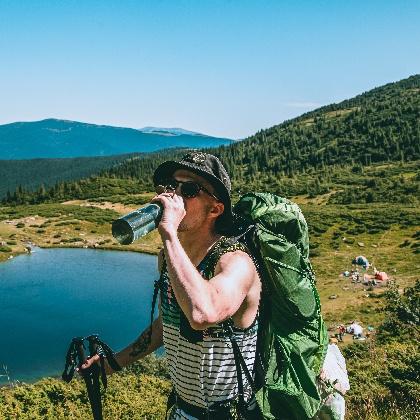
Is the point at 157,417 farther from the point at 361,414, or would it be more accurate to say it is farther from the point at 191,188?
the point at 191,188

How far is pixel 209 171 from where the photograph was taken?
279 centimetres

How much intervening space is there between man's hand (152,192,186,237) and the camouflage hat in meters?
0.29

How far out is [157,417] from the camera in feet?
26.5

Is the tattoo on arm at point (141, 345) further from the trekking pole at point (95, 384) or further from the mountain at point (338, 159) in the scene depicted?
the mountain at point (338, 159)

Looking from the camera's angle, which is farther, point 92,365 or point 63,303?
point 63,303

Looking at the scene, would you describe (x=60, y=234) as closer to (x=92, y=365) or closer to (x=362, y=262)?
(x=362, y=262)

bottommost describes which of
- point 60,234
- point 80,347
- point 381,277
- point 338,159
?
point 60,234

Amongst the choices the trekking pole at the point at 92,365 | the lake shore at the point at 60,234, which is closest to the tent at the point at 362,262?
the lake shore at the point at 60,234

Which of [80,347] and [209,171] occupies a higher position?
[209,171]

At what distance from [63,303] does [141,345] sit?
112ft

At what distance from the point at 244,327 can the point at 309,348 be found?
0.45 metres

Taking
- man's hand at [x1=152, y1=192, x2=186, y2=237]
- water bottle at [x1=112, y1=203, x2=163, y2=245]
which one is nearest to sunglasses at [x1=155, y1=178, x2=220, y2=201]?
man's hand at [x1=152, y1=192, x2=186, y2=237]

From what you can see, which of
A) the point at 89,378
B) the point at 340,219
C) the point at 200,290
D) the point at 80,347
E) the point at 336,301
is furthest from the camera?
the point at 340,219

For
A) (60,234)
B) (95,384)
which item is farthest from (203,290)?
(60,234)
